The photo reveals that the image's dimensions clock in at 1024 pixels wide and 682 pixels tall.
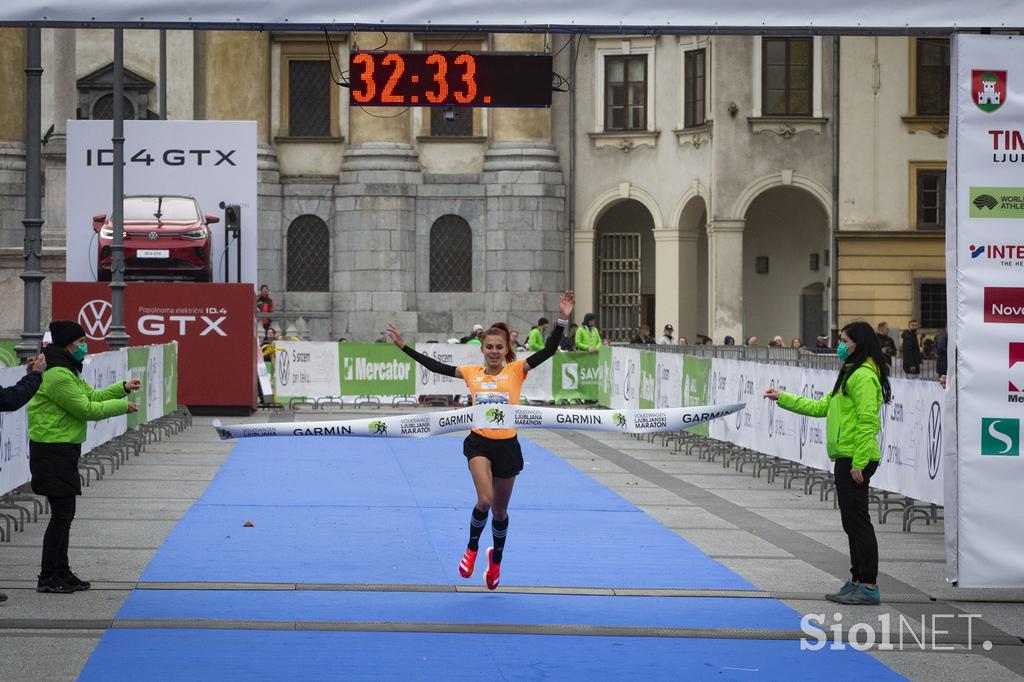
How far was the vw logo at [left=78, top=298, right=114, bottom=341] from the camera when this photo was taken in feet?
98.5

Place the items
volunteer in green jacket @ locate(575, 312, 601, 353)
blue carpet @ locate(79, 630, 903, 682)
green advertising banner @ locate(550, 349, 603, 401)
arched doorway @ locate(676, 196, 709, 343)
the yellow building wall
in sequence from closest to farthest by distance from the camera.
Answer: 1. blue carpet @ locate(79, 630, 903, 682)
2. green advertising banner @ locate(550, 349, 603, 401)
3. volunteer in green jacket @ locate(575, 312, 601, 353)
4. the yellow building wall
5. arched doorway @ locate(676, 196, 709, 343)

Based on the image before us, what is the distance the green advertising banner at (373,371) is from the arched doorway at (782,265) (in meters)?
17.7

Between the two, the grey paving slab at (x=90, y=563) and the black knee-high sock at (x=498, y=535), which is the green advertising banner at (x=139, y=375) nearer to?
the grey paving slab at (x=90, y=563)

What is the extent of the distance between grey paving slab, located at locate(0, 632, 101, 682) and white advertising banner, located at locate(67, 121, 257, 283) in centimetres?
2356

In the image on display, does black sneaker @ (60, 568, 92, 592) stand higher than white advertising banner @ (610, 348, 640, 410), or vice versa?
white advertising banner @ (610, 348, 640, 410)

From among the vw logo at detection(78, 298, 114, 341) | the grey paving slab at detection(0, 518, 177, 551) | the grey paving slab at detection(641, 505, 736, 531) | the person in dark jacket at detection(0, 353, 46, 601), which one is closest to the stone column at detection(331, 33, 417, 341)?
the vw logo at detection(78, 298, 114, 341)

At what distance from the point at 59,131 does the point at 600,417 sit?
110 feet

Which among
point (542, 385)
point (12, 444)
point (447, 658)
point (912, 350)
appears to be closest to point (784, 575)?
point (447, 658)

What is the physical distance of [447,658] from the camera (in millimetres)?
9320

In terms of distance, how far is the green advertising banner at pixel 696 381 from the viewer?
23812 mm

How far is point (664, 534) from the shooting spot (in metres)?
14.9

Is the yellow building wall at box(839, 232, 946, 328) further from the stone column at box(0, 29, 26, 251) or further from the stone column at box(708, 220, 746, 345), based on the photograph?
the stone column at box(0, 29, 26, 251)

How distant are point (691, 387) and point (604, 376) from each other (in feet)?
29.3

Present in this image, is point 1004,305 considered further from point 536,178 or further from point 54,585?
point 536,178
